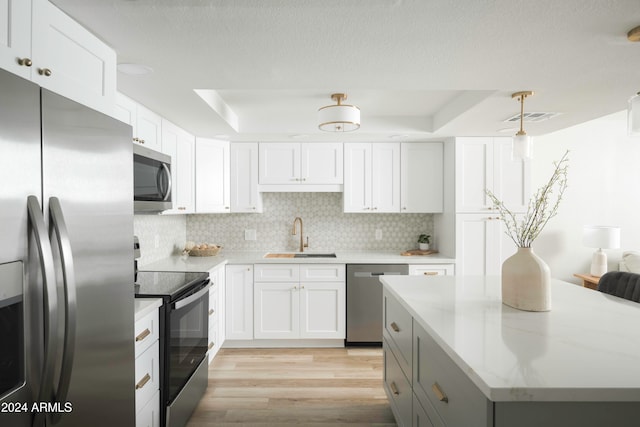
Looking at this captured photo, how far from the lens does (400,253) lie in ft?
13.4

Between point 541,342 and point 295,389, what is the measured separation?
6.75 feet

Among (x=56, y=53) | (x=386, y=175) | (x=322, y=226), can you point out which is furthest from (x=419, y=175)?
(x=56, y=53)

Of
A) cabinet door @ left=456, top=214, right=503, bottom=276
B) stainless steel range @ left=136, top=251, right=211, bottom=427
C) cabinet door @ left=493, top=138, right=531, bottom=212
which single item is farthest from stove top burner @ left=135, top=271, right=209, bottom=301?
cabinet door @ left=493, top=138, right=531, bottom=212

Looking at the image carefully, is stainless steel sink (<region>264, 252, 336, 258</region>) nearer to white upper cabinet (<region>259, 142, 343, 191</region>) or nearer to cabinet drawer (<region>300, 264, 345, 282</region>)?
cabinet drawer (<region>300, 264, 345, 282</region>)

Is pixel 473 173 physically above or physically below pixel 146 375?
above

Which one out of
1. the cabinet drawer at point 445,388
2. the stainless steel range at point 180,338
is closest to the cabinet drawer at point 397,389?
the cabinet drawer at point 445,388

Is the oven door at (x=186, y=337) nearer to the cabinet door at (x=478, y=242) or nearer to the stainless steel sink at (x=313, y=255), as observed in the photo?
the stainless steel sink at (x=313, y=255)

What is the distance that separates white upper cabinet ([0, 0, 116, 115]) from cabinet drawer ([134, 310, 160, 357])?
40.8 inches

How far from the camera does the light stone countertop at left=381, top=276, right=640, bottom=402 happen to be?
957mm

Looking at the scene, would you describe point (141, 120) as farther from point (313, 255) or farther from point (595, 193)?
point (595, 193)

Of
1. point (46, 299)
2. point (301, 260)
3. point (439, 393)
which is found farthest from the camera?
point (301, 260)

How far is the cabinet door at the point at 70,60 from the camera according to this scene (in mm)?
1202

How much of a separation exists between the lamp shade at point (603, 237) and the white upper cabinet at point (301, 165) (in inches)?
115

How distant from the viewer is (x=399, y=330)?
2105 millimetres
